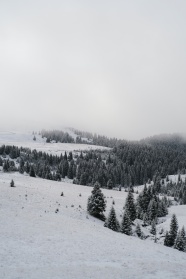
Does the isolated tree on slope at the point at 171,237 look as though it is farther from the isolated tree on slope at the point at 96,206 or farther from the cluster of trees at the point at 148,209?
the cluster of trees at the point at 148,209

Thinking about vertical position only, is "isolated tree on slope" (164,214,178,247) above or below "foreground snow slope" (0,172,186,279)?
below

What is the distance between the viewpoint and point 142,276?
65.8 ft

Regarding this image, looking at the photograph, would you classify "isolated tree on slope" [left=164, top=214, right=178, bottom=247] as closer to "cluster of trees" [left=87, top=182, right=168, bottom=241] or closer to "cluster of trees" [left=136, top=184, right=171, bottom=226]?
"cluster of trees" [left=87, top=182, right=168, bottom=241]

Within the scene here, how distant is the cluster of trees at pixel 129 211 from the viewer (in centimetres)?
4614

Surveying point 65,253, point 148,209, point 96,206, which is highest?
point 65,253

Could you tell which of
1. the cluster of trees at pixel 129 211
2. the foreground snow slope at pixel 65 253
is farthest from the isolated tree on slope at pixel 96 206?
the foreground snow slope at pixel 65 253

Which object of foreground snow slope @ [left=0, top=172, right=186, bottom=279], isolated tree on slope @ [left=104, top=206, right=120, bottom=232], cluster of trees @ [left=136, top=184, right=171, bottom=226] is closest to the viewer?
foreground snow slope @ [left=0, top=172, right=186, bottom=279]

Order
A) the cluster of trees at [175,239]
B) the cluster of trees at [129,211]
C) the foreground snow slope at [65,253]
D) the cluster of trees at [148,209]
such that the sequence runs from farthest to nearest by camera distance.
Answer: the cluster of trees at [148,209]
the cluster of trees at [129,211]
the cluster of trees at [175,239]
the foreground snow slope at [65,253]

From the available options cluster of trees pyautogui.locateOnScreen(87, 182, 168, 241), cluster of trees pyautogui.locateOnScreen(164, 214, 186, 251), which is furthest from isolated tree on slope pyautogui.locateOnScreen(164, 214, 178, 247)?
cluster of trees pyautogui.locateOnScreen(87, 182, 168, 241)

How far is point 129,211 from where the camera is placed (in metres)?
59.7

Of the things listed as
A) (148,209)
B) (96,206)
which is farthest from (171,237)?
(148,209)

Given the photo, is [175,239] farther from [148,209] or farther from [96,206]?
[148,209]

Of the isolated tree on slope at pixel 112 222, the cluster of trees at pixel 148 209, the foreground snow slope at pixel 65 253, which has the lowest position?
the cluster of trees at pixel 148 209

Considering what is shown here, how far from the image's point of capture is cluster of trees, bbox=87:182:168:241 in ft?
151
